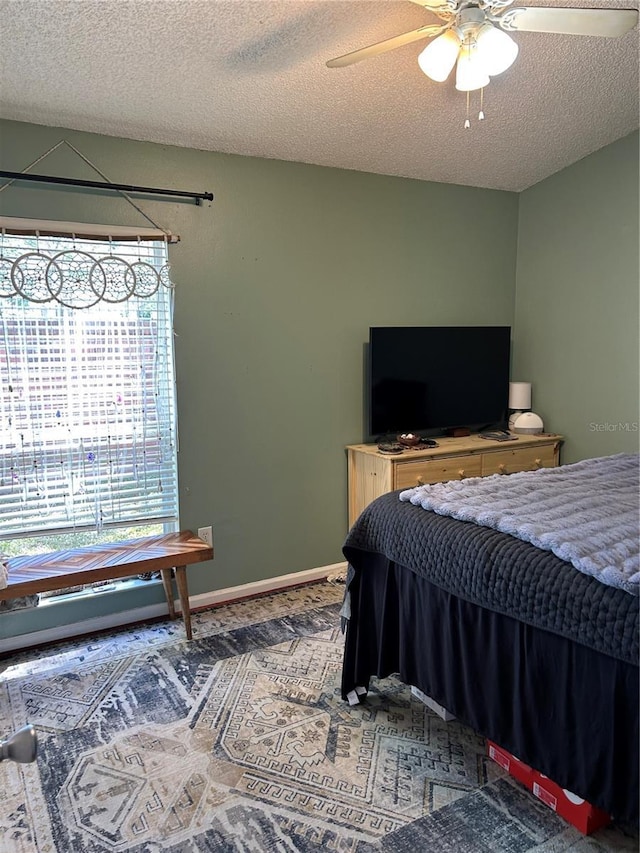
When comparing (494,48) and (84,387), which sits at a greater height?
(494,48)

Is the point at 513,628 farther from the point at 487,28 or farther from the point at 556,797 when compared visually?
the point at 487,28

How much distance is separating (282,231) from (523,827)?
2938 mm

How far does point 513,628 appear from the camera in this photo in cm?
171

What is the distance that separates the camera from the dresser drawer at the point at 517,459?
3.70 meters

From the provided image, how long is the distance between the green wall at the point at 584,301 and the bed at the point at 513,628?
1606 millimetres

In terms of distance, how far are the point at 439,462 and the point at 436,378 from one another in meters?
0.62

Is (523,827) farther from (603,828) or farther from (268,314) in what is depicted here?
(268,314)

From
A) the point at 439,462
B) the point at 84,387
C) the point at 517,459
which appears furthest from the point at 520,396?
the point at 84,387

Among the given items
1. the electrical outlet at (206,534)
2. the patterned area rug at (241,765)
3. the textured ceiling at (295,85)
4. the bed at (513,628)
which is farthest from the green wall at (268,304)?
the bed at (513,628)

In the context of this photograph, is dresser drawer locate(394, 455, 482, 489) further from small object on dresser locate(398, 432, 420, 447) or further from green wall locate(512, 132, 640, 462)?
green wall locate(512, 132, 640, 462)

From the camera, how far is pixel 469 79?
198 cm

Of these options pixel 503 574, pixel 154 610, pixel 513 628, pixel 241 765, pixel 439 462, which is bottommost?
pixel 241 765

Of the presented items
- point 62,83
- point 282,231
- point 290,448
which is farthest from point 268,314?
point 62,83

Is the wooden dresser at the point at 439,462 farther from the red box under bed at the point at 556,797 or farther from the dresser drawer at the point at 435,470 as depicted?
the red box under bed at the point at 556,797
